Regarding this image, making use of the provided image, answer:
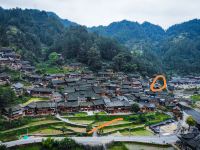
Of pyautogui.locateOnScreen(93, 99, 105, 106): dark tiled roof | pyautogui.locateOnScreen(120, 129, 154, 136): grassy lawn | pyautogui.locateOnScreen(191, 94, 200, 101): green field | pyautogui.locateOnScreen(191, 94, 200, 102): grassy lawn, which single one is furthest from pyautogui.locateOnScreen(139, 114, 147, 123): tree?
pyautogui.locateOnScreen(191, 94, 200, 101): green field

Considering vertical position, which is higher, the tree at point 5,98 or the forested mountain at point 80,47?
the forested mountain at point 80,47

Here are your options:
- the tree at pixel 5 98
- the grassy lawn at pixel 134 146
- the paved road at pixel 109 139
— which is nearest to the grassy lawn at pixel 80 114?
the paved road at pixel 109 139

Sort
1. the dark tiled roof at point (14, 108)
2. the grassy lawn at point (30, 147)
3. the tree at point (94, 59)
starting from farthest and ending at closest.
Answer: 1. the tree at point (94, 59)
2. the dark tiled roof at point (14, 108)
3. the grassy lawn at point (30, 147)

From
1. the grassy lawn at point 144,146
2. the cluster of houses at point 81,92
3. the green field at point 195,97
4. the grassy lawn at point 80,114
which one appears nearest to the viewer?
the grassy lawn at point 144,146

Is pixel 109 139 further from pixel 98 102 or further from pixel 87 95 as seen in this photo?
pixel 87 95

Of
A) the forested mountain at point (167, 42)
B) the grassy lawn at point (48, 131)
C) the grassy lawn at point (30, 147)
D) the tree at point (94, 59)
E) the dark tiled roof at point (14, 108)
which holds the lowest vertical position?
the grassy lawn at point (30, 147)

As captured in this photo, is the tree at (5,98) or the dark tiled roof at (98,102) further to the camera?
the dark tiled roof at (98,102)

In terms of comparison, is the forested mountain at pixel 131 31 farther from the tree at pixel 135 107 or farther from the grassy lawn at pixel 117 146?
the grassy lawn at pixel 117 146
